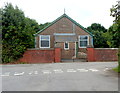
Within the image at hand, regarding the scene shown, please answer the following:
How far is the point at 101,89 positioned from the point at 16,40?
56.7 ft

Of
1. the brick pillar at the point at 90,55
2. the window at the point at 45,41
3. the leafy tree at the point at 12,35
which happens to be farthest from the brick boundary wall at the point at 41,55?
the window at the point at 45,41

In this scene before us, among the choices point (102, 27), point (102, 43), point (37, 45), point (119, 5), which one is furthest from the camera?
point (102, 27)

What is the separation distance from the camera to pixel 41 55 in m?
24.3

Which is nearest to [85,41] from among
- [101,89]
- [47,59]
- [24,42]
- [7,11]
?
[47,59]

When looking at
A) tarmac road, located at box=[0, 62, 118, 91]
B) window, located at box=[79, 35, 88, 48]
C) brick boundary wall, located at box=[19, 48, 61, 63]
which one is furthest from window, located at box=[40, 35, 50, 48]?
tarmac road, located at box=[0, 62, 118, 91]

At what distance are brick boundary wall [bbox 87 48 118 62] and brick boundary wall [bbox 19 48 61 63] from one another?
3.98 meters

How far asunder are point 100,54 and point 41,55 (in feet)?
25.0

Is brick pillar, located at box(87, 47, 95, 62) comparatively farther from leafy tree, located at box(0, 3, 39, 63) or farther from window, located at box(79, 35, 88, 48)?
leafy tree, located at box(0, 3, 39, 63)

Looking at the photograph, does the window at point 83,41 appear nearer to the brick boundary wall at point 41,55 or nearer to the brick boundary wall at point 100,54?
the brick boundary wall at point 100,54

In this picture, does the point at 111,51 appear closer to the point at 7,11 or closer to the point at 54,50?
the point at 54,50

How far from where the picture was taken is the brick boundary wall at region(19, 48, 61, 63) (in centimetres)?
2417

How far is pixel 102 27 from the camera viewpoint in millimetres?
56000

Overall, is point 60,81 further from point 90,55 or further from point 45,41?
point 45,41

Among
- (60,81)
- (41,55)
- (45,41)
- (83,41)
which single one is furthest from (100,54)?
(60,81)
